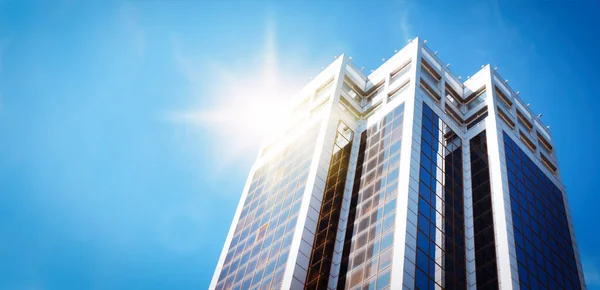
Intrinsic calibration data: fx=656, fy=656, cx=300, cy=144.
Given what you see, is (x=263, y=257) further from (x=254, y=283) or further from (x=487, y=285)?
(x=487, y=285)

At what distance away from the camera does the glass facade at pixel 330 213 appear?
73312mm

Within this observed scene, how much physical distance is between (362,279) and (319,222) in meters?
12.9

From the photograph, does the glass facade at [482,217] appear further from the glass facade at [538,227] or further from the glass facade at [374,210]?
the glass facade at [374,210]

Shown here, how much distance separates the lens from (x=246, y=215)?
9488 centimetres

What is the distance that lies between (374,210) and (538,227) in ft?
79.1

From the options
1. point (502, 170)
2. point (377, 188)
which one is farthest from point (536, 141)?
point (377, 188)

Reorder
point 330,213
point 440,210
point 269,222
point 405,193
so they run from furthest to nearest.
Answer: point 269,222
point 330,213
point 440,210
point 405,193

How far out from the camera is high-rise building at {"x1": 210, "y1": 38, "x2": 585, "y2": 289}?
72.1 metres

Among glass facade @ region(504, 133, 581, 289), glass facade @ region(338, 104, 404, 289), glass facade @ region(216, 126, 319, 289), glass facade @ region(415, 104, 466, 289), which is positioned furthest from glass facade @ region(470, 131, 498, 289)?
glass facade @ region(216, 126, 319, 289)

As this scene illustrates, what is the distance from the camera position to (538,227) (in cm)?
8519

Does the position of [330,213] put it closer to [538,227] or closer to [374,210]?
[374,210]

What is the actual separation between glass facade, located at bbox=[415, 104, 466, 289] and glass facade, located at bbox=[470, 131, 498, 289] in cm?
168

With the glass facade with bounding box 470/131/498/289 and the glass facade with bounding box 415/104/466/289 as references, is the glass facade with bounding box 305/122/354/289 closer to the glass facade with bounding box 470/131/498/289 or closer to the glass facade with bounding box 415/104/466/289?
the glass facade with bounding box 415/104/466/289

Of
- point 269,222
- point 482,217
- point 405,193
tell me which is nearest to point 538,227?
point 482,217
